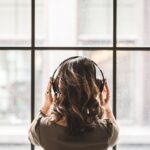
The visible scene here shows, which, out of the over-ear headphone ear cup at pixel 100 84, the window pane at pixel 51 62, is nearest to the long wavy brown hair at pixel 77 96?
the over-ear headphone ear cup at pixel 100 84

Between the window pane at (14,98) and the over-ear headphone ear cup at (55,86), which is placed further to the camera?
the window pane at (14,98)

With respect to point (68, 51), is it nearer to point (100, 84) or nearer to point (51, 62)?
point (51, 62)

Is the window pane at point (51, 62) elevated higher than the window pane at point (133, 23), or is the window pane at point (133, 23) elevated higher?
the window pane at point (133, 23)

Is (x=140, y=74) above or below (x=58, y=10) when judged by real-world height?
below

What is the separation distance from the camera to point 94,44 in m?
1.46

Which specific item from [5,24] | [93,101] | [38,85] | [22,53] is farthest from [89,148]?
[5,24]

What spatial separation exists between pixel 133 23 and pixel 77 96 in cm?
50

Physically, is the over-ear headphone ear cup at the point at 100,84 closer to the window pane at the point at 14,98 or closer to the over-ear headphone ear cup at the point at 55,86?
the over-ear headphone ear cup at the point at 55,86

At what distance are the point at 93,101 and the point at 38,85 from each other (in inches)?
14.4

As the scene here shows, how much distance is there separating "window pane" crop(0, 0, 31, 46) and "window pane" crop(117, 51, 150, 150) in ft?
1.37

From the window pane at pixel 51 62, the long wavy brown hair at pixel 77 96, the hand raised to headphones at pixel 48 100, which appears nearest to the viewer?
the long wavy brown hair at pixel 77 96

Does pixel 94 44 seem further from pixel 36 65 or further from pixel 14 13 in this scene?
pixel 14 13

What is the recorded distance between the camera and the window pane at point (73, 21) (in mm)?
1458

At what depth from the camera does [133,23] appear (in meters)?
1.47
